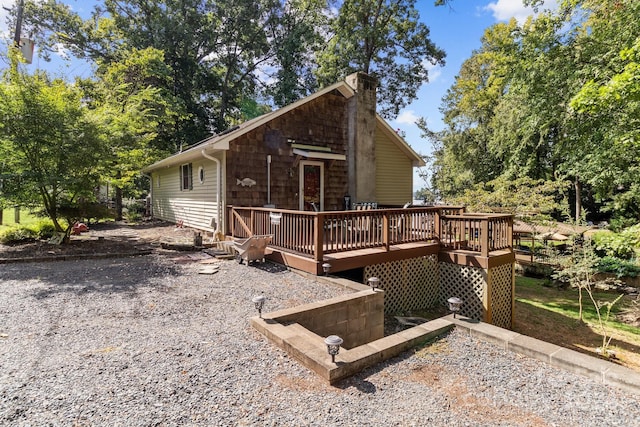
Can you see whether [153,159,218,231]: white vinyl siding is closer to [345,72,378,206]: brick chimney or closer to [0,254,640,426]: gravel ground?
[345,72,378,206]: brick chimney

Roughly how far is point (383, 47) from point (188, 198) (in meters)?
17.6

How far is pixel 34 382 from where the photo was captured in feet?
9.37

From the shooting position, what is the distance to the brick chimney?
1167 centimetres

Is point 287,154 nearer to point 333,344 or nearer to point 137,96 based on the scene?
point 333,344

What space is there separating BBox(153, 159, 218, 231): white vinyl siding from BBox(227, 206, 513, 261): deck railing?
8.32 ft

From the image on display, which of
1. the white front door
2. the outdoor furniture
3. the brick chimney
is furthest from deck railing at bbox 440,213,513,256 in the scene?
the white front door

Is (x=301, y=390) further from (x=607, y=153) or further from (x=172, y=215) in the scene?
(x=172, y=215)

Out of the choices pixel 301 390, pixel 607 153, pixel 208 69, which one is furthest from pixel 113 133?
pixel 208 69

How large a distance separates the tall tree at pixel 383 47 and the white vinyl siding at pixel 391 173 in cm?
1146

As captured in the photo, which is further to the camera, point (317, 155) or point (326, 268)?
point (317, 155)

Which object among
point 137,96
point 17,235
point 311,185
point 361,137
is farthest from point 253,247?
point 137,96

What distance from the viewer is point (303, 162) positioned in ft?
35.7

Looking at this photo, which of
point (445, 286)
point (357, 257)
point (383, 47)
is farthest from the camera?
point (383, 47)

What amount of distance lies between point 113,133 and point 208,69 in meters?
19.7
